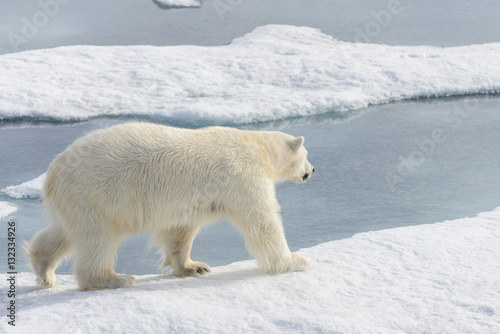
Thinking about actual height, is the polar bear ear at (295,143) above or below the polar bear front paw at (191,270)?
above

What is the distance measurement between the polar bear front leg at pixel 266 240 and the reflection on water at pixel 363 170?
94 centimetres

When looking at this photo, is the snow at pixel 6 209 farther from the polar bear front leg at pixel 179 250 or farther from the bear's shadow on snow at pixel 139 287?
the polar bear front leg at pixel 179 250

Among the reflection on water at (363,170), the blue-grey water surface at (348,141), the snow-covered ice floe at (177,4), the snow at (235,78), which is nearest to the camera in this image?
the reflection on water at (363,170)

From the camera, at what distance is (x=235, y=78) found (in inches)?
320

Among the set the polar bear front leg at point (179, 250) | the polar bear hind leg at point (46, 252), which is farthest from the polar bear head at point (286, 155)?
the polar bear hind leg at point (46, 252)

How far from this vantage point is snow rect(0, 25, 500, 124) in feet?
23.6

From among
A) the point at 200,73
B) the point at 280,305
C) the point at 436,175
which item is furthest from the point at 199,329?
the point at 200,73

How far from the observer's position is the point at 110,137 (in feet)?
10.3

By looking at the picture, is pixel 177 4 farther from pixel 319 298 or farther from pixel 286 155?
pixel 319 298

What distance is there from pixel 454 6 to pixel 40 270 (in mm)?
10554

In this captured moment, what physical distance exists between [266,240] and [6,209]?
2.51 metres

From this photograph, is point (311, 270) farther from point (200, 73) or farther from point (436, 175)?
point (200, 73)

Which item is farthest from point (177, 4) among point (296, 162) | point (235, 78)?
point (296, 162)

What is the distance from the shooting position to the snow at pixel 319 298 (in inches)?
103
